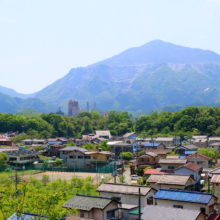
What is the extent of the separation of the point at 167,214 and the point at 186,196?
218cm

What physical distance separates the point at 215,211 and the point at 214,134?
47764 millimetres

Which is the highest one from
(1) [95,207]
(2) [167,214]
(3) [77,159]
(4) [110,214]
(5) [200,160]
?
(2) [167,214]

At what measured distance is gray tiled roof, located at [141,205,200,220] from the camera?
12.0 m

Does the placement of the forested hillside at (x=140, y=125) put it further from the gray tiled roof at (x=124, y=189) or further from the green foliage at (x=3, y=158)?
the gray tiled roof at (x=124, y=189)

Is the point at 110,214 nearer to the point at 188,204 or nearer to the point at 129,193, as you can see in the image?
the point at 129,193

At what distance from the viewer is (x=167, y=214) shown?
40.8 feet

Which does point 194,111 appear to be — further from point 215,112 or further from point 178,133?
point 178,133

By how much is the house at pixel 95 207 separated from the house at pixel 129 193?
1819 millimetres

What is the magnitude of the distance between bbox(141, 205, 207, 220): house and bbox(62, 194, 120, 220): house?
6.71ft

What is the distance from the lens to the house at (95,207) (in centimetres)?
1380

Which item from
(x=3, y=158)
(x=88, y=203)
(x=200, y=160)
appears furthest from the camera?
(x=3, y=158)

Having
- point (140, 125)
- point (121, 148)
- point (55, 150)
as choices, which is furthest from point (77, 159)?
point (140, 125)

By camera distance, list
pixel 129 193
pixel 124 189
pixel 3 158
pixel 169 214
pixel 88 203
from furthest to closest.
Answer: pixel 3 158, pixel 124 189, pixel 129 193, pixel 88 203, pixel 169 214

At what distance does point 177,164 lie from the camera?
80.4ft
